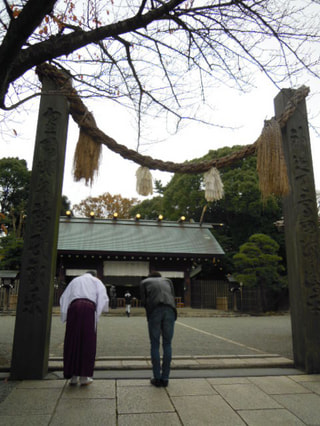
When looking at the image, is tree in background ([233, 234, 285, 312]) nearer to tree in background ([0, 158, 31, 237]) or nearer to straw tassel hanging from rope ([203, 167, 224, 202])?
straw tassel hanging from rope ([203, 167, 224, 202])

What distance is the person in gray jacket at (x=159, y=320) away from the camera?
10.9ft

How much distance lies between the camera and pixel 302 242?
4.17 meters

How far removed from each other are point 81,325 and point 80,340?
16cm

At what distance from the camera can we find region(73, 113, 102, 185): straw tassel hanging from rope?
4152 mm

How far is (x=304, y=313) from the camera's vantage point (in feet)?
13.2

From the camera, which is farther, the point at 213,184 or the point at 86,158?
the point at 213,184

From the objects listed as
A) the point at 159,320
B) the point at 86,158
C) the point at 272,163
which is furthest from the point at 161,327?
the point at 272,163

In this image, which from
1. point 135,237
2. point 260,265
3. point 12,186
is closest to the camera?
point 260,265

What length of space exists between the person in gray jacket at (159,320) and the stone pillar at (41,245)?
3.97 ft

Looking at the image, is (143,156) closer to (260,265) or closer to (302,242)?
(302,242)

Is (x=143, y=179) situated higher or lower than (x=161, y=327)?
higher

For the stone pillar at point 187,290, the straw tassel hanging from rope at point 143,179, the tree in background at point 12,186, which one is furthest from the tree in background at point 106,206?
the straw tassel hanging from rope at point 143,179

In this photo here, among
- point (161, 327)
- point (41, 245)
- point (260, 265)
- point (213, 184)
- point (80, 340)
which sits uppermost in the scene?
point (213, 184)

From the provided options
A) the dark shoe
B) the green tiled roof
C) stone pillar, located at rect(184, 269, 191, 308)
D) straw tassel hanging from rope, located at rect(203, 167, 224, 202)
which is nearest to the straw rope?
straw tassel hanging from rope, located at rect(203, 167, 224, 202)
